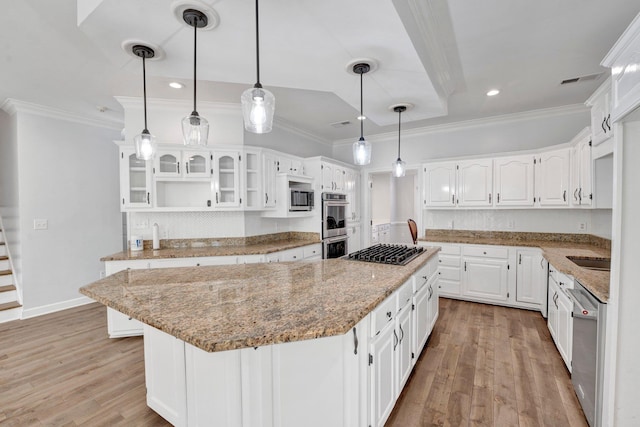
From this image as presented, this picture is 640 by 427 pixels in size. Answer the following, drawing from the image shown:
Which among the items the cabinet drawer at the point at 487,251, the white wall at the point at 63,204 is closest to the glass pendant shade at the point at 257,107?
the cabinet drawer at the point at 487,251

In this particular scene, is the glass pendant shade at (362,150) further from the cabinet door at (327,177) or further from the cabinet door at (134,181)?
the cabinet door at (134,181)

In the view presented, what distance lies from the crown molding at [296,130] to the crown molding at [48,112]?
2.43m

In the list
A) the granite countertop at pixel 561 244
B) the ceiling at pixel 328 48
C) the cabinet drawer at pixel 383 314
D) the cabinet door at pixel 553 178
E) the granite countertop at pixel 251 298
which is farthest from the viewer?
the cabinet door at pixel 553 178

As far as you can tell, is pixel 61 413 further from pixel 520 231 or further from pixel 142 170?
pixel 520 231

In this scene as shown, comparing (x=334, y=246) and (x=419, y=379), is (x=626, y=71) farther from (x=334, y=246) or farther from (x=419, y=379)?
(x=334, y=246)

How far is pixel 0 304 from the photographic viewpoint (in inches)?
144

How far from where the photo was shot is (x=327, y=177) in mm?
4613

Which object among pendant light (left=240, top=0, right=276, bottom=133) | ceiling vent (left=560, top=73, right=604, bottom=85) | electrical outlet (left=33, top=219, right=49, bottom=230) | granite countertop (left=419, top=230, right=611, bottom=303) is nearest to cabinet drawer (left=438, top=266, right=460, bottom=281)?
granite countertop (left=419, top=230, right=611, bottom=303)

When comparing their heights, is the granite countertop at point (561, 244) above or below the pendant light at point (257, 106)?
below

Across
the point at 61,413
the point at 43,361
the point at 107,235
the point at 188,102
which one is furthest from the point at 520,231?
the point at 107,235

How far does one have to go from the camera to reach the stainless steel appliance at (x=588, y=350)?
1.63 metres

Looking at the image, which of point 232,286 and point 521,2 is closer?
point 232,286

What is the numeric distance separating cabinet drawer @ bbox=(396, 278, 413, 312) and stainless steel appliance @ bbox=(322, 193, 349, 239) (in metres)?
2.45

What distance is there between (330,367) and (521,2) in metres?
2.54
